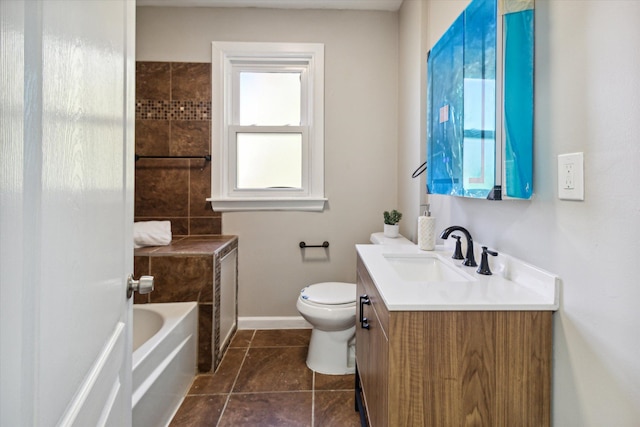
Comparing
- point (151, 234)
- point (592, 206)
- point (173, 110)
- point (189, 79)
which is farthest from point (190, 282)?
point (592, 206)

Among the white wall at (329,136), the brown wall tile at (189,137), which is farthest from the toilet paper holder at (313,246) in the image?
the brown wall tile at (189,137)

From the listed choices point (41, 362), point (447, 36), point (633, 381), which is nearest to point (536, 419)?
point (633, 381)

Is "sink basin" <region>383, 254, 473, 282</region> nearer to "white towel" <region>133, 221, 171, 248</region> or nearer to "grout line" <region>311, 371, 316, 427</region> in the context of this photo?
"grout line" <region>311, 371, 316, 427</region>

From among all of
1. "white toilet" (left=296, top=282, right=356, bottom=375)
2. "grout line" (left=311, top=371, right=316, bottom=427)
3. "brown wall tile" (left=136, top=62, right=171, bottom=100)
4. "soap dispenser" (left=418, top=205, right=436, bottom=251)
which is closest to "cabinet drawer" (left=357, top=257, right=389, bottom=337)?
"soap dispenser" (left=418, top=205, right=436, bottom=251)

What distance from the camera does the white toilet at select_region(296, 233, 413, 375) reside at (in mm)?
1891

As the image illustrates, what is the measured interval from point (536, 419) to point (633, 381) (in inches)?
10.8

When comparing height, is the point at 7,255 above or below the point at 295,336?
above

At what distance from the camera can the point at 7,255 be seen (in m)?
0.37

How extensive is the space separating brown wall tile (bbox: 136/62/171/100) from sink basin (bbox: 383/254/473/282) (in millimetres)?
2200

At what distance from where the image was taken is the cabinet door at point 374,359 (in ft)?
2.93

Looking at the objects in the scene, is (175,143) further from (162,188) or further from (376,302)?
(376,302)

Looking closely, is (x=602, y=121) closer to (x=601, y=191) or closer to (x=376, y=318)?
(x=601, y=191)

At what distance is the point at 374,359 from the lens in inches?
42.4

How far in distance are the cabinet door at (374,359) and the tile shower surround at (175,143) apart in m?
1.66
